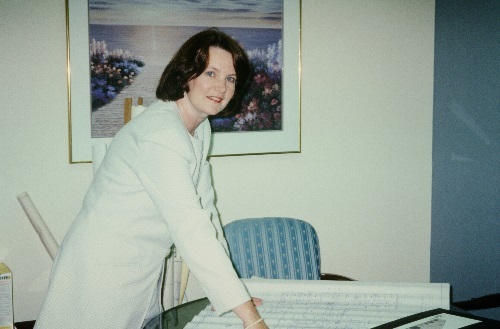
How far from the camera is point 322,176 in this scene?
2.67m

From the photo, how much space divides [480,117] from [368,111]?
0.58m

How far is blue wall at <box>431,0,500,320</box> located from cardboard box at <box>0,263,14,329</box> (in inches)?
88.1

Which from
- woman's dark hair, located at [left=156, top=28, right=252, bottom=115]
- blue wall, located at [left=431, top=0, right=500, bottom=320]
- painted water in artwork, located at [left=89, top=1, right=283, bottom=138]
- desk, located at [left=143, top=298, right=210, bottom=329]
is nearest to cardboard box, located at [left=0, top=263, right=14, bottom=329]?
painted water in artwork, located at [left=89, top=1, right=283, bottom=138]

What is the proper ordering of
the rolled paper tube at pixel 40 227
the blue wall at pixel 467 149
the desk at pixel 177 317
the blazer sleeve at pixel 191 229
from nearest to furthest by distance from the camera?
the blazer sleeve at pixel 191 229
the desk at pixel 177 317
the rolled paper tube at pixel 40 227
the blue wall at pixel 467 149

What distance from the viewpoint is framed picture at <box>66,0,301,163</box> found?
216 cm

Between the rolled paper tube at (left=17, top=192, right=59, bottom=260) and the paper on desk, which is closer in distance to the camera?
the paper on desk

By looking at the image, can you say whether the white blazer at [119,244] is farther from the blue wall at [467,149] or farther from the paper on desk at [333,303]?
the blue wall at [467,149]

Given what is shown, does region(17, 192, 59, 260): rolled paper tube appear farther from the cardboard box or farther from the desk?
the desk

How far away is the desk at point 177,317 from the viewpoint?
4.61 ft

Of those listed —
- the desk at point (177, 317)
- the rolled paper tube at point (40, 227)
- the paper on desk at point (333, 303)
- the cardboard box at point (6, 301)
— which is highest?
the rolled paper tube at point (40, 227)

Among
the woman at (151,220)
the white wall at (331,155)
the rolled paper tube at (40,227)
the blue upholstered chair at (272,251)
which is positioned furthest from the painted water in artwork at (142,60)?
the woman at (151,220)

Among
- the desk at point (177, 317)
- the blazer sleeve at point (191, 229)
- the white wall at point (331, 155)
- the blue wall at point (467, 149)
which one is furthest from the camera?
the blue wall at point (467, 149)

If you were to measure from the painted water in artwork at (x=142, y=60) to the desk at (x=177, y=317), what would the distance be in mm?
1034

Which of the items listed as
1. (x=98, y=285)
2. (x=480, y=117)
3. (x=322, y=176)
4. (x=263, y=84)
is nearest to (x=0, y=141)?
(x=98, y=285)
